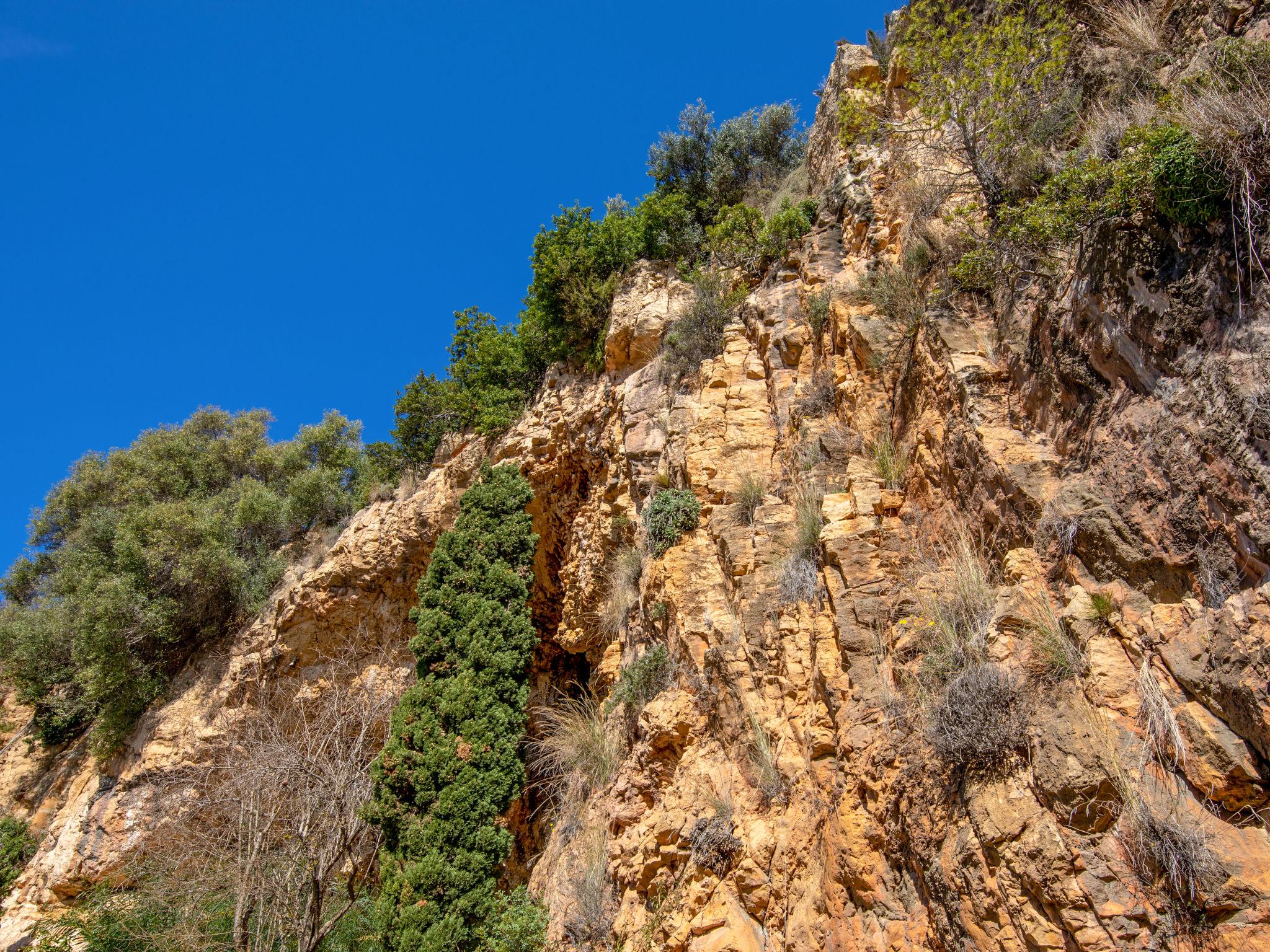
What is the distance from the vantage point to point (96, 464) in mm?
21141

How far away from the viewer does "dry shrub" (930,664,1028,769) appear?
4.34 m

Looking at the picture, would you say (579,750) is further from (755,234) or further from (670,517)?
(755,234)

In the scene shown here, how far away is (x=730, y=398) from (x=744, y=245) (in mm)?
3236

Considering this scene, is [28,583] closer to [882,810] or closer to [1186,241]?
[882,810]

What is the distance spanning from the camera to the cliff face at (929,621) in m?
3.70

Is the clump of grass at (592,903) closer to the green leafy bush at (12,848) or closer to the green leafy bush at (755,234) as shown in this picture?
the green leafy bush at (755,234)

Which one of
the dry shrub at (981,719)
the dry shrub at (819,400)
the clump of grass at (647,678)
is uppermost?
the dry shrub at (819,400)

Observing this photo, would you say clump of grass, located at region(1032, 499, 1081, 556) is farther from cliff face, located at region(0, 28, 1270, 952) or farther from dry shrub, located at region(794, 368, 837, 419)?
dry shrub, located at region(794, 368, 837, 419)

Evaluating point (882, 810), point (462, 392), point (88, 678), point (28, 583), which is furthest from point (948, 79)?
point (28, 583)

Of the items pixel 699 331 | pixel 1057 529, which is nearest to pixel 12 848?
pixel 699 331

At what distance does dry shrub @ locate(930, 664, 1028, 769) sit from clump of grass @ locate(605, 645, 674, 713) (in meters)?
3.32

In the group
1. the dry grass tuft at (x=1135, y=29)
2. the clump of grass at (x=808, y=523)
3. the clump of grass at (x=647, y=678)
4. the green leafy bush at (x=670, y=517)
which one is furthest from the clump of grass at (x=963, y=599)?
the dry grass tuft at (x=1135, y=29)

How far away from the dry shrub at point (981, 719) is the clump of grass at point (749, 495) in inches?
135

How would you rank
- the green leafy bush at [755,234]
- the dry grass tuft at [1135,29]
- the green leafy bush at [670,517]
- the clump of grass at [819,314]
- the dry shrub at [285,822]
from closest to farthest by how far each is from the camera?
the dry grass tuft at [1135,29], the green leafy bush at [670,517], the clump of grass at [819,314], the dry shrub at [285,822], the green leafy bush at [755,234]
